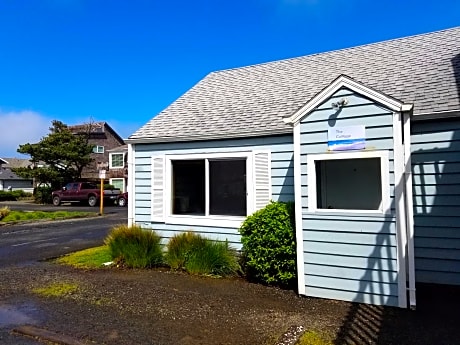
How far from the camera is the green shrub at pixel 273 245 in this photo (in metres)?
5.96

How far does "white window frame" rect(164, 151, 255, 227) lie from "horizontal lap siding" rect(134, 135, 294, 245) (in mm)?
93

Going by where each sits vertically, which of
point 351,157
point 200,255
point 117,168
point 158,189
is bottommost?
point 200,255

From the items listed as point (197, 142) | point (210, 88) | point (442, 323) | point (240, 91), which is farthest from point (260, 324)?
point (210, 88)

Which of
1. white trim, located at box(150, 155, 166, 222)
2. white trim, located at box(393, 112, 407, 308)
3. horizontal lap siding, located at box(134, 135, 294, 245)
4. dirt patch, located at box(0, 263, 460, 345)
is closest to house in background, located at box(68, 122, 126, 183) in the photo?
horizontal lap siding, located at box(134, 135, 294, 245)

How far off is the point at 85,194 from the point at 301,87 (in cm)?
2405

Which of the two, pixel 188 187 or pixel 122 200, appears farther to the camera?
pixel 122 200

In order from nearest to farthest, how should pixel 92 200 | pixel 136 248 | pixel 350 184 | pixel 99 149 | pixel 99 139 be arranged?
pixel 350 184, pixel 136 248, pixel 92 200, pixel 99 149, pixel 99 139

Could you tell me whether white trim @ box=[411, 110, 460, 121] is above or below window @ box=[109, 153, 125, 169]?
below

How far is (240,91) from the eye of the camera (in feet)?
31.9

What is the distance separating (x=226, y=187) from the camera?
25.7 ft

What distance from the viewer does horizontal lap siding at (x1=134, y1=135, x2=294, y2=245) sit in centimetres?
718

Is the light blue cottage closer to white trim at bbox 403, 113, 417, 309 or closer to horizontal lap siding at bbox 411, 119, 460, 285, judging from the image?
white trim at bbox 403, 113, 417, 309

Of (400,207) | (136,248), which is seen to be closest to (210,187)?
(136,248)

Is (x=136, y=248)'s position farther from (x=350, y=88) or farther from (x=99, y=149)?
(x=99, y=149)
